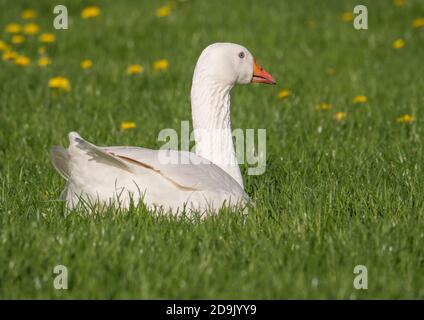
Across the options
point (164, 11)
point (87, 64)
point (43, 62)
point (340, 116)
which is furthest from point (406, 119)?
point (164, 11)

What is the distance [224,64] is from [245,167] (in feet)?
3.45

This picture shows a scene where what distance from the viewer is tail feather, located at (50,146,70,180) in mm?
4766

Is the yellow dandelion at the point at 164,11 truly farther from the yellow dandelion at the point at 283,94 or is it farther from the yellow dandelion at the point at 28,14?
the yellow dandelion at the point at 283,94

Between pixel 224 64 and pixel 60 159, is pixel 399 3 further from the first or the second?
pixel 60 159

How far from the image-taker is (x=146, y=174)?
4.57 metres

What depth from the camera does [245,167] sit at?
20.0 ft

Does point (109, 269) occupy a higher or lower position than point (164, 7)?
lower

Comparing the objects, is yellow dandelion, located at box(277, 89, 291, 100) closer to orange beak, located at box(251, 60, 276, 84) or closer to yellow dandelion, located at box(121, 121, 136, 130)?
yellow dandelion, located at box(121, 121, 136, 130)

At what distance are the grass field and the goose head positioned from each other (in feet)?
2.47

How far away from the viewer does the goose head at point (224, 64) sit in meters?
5.27

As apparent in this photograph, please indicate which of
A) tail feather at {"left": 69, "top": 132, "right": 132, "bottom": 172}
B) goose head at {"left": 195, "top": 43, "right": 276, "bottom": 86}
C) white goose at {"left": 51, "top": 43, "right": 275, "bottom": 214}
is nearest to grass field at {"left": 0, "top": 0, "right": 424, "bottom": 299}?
white goose at {"left": 51, "top": 43, "right": 275, "bottom": 214}

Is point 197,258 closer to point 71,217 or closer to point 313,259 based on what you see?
point 313,259
